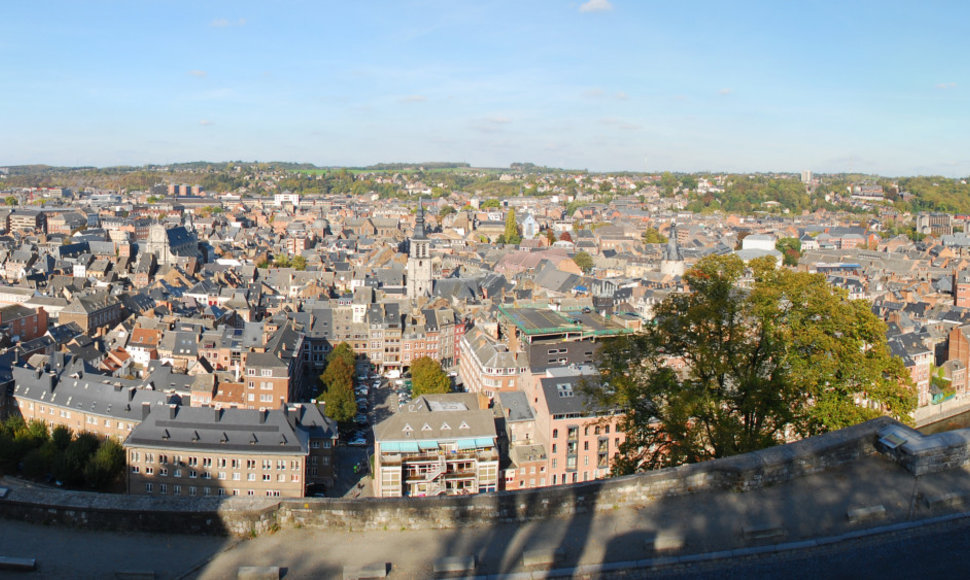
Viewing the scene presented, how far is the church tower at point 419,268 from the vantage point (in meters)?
45.9

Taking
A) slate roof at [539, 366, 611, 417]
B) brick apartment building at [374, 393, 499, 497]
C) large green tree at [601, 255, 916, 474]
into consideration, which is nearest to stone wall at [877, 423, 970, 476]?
large green tree at [601, 255, 916, 474]

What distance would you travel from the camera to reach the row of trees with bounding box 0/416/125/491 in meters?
22.9

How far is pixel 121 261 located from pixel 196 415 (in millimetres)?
37962

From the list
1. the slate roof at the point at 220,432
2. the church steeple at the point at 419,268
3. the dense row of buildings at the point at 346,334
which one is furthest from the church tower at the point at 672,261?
the slate roof at the point at 220,432

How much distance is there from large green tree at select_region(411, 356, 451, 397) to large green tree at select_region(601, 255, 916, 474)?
19524mm

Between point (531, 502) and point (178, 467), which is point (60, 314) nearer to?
point (178, 467)

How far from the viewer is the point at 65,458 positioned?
22.9m

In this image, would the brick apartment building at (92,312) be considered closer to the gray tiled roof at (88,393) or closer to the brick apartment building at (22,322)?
the brick apartment building at (22,322)

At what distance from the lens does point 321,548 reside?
22.4 ft

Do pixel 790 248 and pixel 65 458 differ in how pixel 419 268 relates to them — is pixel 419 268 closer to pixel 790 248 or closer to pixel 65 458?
pixel 65 458

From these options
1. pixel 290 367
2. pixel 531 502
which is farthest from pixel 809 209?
pixel 531 502

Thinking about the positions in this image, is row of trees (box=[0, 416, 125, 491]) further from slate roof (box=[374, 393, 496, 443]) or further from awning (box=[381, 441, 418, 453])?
awning (box=[381, 441, 418, 453])

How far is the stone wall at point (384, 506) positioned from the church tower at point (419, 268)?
125 feet

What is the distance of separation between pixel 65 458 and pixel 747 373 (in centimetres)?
2063
